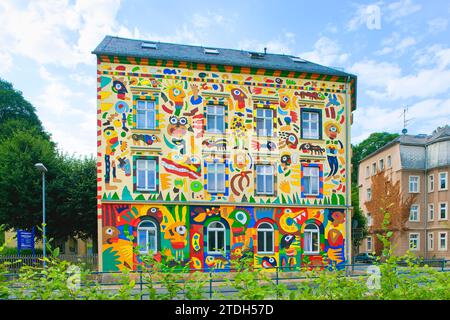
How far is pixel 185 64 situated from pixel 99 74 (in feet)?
14.8

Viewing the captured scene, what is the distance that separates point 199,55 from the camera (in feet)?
63.4

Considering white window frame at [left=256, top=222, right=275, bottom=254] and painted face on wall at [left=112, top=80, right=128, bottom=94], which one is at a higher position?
painted face on wall at [left=112, top=80, right=128, bottom=94]

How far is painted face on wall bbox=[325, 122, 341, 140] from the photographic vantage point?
19.2 metres

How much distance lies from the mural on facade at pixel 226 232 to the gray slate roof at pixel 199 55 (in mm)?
7893

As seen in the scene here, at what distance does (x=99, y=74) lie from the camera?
17.0m

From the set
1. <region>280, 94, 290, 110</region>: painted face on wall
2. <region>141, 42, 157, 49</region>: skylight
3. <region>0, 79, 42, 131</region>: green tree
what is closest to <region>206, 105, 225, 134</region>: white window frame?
→ <region>280, 94, 290, 110</region>: painted face on wall

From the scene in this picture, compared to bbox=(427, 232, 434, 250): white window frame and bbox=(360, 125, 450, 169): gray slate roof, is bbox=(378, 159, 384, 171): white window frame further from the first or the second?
bbox=(427, 232, 434, 250): white window frame

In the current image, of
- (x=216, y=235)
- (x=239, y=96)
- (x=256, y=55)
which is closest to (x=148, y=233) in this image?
(x=216, y=235)

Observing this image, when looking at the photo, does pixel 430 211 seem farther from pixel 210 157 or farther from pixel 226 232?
pixel 210 157

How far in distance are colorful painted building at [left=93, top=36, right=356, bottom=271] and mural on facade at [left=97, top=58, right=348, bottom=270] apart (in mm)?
54

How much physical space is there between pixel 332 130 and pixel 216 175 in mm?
7474
